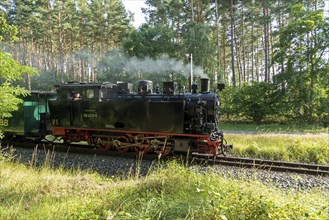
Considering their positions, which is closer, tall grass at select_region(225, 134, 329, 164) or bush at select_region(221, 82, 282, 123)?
tall grass at select_region(225, 134, 329, 164)

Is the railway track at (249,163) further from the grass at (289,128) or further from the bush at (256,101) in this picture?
the bush at (256,101)

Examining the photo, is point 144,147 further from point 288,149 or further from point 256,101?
point 256,101

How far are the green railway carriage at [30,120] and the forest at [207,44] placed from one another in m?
1.61

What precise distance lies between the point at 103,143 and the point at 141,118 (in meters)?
2.00

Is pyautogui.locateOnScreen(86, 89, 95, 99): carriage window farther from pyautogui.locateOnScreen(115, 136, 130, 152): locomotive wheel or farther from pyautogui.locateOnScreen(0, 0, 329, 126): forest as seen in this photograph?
pyautogui.locateOnScreen(0, 0, 329, 126): forest

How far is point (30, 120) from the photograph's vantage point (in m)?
12.3

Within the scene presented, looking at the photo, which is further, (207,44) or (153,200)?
(207,44)

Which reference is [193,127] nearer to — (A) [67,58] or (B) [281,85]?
(B) [281,85]

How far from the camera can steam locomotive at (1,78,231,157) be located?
926cm

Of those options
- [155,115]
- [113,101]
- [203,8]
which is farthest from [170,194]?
[203,8]

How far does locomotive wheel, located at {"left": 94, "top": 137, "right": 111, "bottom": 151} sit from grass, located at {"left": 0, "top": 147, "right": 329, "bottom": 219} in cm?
396

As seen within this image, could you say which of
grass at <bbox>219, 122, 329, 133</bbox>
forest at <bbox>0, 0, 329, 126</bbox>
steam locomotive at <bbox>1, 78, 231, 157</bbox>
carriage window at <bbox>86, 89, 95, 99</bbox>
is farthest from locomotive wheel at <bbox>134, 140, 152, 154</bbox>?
grass at <bbox>219, 122, 329, 133</bbox>

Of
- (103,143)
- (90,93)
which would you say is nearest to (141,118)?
(103,143)

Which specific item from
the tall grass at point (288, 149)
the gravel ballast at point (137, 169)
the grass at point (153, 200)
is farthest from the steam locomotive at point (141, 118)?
the grass at point (153, 200)
